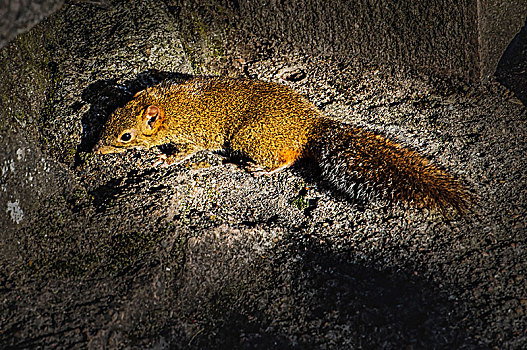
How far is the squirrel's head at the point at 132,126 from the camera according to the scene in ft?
8.84

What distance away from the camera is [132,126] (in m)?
2.70

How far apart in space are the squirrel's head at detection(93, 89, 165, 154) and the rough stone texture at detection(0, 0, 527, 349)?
154mm

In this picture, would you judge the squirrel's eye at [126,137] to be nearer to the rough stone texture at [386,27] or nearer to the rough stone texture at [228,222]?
the rough stone texture at [228,222]

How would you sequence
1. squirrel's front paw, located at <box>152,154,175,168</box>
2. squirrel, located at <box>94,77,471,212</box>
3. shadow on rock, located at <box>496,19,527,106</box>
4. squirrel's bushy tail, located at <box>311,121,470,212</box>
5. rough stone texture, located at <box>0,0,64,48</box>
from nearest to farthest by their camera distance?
rough stone texture, located at <box>0,0,64,48</box>, squirrel's bushy tail, located at <box>311,121,470,212</box>, squirrel, located at <box>94,77,471,212</box>, squirrel's front paw, located at <box>152,154,175,168</box>, shadow on rock, located at <box>496,19,527,106</box>

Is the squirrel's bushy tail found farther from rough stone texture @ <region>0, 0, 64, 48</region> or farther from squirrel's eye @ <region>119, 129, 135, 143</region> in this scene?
rough stone texture @ <region>0, 0, 64, 48</region>

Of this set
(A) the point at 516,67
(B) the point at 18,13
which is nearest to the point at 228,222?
(B) the point at 18,13

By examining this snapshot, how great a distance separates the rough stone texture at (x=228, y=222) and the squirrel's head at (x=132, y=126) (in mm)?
154

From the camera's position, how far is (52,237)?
2377 mm

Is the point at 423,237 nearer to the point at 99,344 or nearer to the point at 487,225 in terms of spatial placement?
the point at 487,225

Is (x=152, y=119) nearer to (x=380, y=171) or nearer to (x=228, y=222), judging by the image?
(x=228, y=222)

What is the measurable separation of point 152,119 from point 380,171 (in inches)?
56.9

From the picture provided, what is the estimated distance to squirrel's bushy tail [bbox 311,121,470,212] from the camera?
213 centimetres

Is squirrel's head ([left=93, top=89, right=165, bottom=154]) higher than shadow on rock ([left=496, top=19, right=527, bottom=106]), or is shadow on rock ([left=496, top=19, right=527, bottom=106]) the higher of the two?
squirrel's head ([left=93, top=89, right=165, bottom=154])

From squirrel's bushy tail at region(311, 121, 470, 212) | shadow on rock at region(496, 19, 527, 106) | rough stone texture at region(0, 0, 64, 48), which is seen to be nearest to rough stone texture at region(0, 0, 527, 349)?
shadow on rock at region(496, 19, 527, 106)
